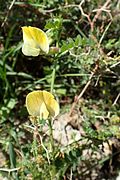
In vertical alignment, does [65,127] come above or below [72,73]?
below

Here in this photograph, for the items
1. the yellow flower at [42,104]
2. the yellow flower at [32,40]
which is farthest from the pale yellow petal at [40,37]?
the yellow flower at [42,104]

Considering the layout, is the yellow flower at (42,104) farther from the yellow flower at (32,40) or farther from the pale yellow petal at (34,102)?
the yellow flower at (32,40)

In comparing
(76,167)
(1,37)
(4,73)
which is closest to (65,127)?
(76,167)

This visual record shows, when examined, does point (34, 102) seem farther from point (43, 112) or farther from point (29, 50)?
point (29, 50)

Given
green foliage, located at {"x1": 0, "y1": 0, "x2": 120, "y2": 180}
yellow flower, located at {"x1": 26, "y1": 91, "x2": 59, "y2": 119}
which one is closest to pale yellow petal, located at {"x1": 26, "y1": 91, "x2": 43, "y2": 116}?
yellow flower, located at {"x1": 26, "y1": 91, "x2": 59, "y2": 119}

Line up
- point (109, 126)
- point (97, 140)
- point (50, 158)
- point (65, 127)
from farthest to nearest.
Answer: point (65, 127) < point (109, 126) < point (97, 140) < point (50, 158)

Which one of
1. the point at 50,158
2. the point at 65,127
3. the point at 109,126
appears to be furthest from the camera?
the point at 65,127

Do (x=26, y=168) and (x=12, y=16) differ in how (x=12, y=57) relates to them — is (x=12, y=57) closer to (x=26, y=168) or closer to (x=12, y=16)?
(x=12, y=16)
